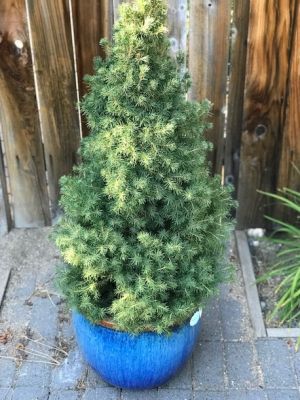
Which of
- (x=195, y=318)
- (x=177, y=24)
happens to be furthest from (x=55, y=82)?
(x=195, y=318)

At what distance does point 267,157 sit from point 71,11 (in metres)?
1.41

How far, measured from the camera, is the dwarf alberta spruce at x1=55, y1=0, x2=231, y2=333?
7.39 ft

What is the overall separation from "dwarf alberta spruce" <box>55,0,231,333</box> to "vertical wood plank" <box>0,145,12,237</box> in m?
1.12

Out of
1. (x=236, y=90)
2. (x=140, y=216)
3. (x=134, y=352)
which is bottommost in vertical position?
(x=134, y=352)

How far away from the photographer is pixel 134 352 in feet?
8.36

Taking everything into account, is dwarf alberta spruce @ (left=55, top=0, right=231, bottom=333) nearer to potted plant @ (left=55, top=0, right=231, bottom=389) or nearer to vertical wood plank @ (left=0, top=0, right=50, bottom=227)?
potted plant @ (left=55, top=0, right=231, bottom=389)

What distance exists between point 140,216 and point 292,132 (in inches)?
54.9

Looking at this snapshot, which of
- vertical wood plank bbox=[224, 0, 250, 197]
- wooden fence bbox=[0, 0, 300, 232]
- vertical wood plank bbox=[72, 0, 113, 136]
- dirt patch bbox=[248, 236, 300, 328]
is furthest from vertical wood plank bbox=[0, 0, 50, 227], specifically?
dirt patch bbox=[248, 236, 300, 328]

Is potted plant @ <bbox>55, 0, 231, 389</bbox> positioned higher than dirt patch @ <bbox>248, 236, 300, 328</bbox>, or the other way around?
potted plant @ <bbox>55, 0, 231, 389</bbox>

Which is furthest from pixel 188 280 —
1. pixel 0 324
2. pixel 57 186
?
pixel 57 186

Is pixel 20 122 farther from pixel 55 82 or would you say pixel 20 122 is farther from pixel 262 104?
pixel 262 104

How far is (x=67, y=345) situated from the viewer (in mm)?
3031

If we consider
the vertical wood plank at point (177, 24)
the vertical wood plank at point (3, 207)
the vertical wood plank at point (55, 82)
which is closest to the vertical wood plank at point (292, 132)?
the vertical wood plank at point (177, 24)

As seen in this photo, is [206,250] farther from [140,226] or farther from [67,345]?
[67,345]
